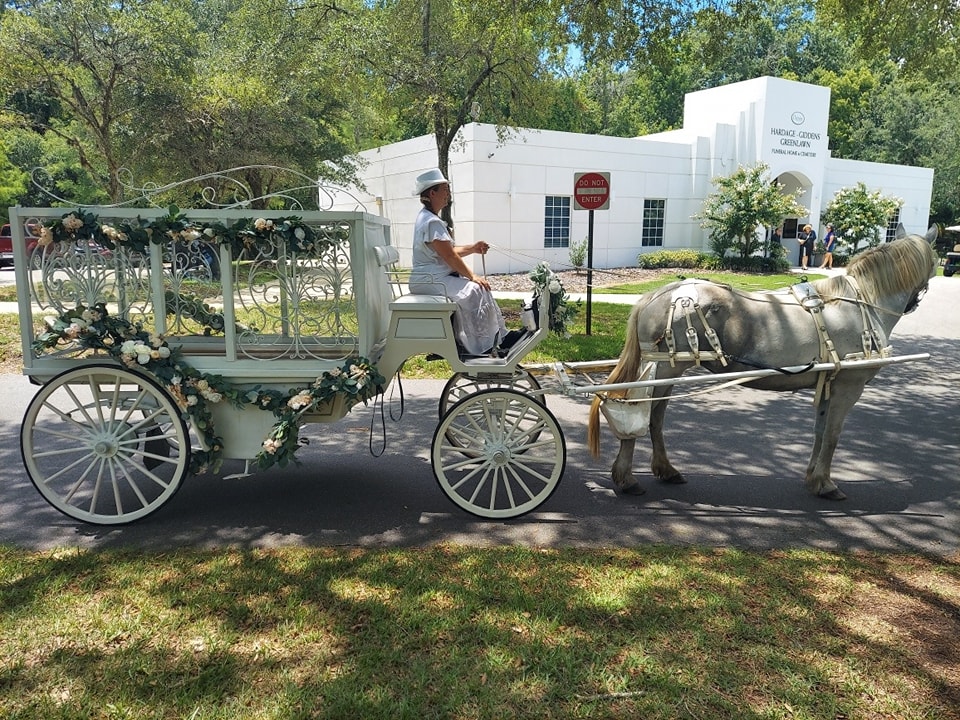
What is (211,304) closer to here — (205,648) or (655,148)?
(205,648)

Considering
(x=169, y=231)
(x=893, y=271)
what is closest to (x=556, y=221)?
(x=893, y=271)

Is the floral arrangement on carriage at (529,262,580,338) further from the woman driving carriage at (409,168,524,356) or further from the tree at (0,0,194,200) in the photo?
the tree at (0,0,194,200)

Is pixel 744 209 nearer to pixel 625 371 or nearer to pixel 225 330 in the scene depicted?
pixel 625 371

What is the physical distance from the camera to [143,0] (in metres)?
13.9

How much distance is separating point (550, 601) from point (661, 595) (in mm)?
571

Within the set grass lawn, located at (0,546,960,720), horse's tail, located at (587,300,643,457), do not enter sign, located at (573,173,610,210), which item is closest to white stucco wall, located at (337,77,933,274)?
do not enter sign, located at (573,173,610,210)

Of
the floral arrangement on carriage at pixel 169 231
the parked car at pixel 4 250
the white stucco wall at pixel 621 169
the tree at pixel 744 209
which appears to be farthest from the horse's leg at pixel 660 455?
the parked car at pixel 4 250

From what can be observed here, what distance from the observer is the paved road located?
420cm

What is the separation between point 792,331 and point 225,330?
3746 millimetres

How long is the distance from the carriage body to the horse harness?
1.05m

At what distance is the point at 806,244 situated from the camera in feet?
85.3

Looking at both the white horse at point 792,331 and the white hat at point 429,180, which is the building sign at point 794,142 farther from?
the white hat at point 429,180

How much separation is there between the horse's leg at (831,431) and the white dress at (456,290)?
2.39 m

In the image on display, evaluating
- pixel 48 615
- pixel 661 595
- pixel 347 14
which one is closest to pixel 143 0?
pixel 347 14
